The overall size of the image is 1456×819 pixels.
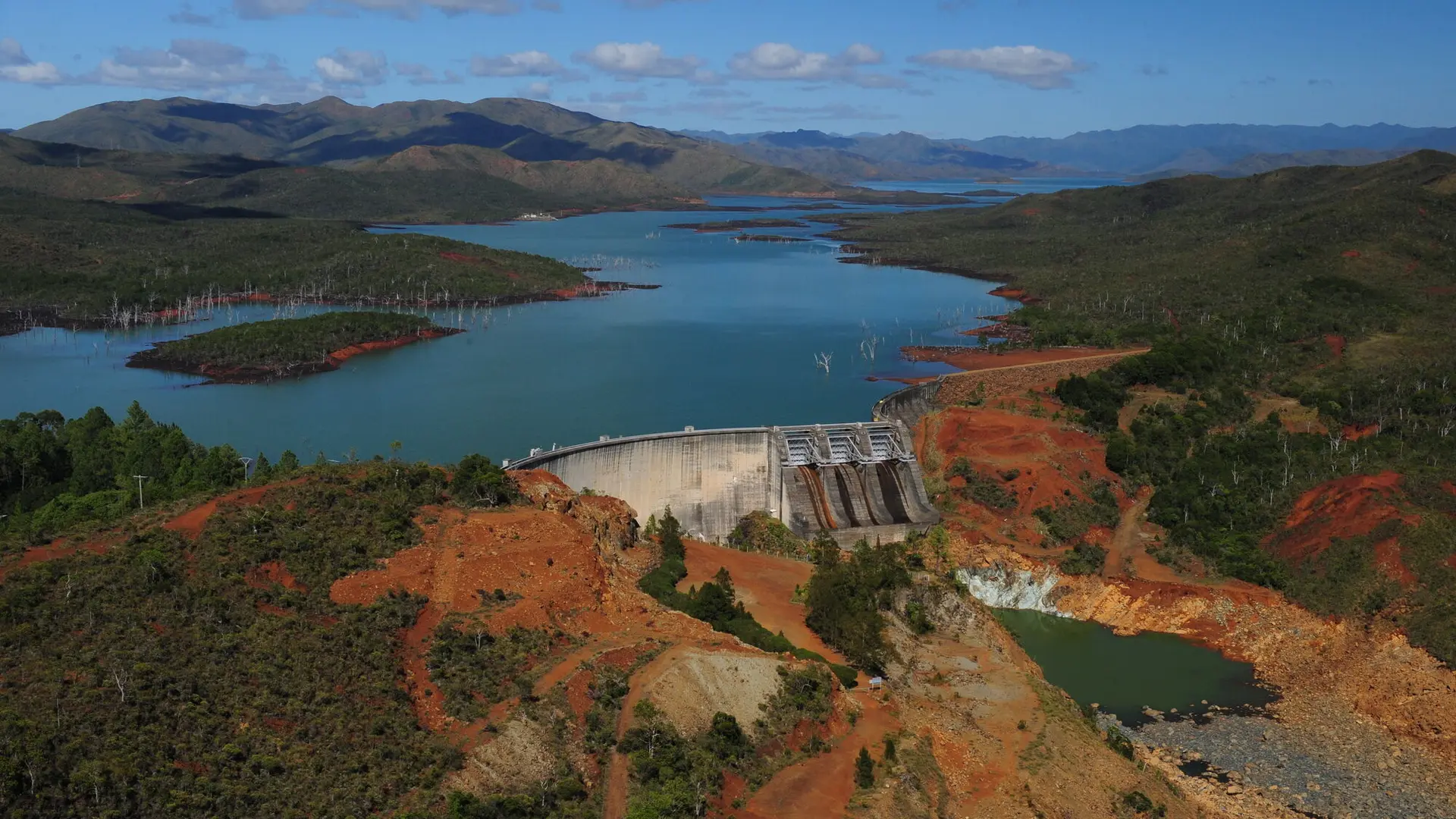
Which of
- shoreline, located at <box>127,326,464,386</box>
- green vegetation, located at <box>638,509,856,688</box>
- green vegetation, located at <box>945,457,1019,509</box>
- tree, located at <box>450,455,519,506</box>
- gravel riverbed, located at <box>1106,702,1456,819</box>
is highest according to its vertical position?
tree, located at <box>450,455,519,506</box>

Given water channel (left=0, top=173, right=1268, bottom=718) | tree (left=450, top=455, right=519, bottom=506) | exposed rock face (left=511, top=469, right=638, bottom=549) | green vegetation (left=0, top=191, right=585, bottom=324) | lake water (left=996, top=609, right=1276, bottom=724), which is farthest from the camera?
green vegetation (left=0, top=191, right=585, bottom=324)

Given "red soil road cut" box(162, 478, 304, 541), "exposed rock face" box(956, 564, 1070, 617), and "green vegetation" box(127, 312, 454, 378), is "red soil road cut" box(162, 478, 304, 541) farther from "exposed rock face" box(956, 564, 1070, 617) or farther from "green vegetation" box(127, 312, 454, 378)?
"green vegetation" box(127, 312, 454, 378)

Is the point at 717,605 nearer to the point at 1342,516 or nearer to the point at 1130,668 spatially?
the point at 1130,668

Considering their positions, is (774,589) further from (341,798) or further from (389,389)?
(389,389)

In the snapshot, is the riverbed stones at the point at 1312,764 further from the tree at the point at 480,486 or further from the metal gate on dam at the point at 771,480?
the tree at the point at 480,486

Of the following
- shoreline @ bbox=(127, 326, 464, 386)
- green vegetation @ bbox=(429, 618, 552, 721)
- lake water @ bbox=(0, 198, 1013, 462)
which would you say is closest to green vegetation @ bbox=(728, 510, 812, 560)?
lake water @ bbox=(0, 198, 1013, 462)

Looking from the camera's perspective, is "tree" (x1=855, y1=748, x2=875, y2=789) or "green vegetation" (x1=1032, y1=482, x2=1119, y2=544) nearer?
"tree" (x1=855, y1=748, x2=875, y2=789)

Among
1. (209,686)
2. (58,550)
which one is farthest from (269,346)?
(209,686)
